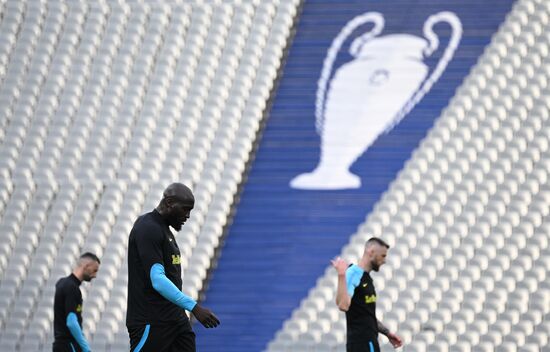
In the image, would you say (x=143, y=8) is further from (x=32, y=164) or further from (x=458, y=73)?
(x=458, y=73)

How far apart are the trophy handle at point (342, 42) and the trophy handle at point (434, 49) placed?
0.49m

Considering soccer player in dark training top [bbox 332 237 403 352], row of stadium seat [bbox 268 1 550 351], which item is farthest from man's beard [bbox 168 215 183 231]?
row of stadium seat [bbox 268 1 550 351]

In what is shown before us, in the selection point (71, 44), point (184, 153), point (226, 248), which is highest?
point (71, 44)

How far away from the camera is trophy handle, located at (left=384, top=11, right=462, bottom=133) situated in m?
10.3

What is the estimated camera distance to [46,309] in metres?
9.40

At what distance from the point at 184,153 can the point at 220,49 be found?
4.05ft

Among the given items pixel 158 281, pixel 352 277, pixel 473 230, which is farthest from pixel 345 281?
pixel 473 230

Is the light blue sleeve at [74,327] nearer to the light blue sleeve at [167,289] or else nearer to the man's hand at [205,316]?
the light blue sleeve at [167,289]

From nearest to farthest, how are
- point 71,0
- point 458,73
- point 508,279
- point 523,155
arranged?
point 508,279
point 523,155
point 458,73
point 71,0

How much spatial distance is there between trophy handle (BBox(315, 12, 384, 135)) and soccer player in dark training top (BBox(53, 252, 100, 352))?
13.2ft

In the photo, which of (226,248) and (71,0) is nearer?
(226,248)

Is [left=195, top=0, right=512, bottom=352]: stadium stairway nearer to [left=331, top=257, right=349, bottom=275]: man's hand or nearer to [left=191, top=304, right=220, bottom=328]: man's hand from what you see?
[left=331, top=257, right=349, bottom=275]: man's hand

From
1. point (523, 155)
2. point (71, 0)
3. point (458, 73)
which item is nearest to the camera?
point (523, 155)

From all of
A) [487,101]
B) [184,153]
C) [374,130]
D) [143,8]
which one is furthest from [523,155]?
[143,8]
